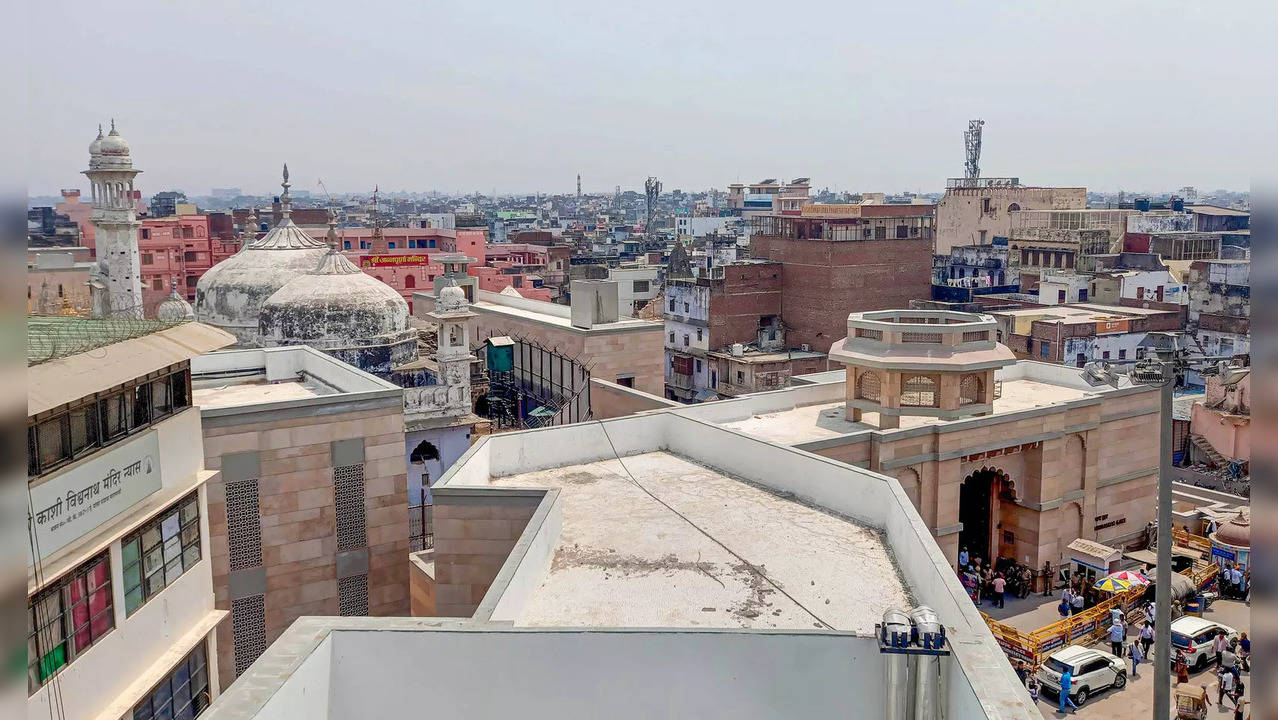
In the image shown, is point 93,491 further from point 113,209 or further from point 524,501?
point 113,209

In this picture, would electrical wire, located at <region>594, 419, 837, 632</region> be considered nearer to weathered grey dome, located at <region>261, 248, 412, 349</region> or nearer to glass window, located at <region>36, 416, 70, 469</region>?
glass window, located at <region>36, 416, 70, 469</region>

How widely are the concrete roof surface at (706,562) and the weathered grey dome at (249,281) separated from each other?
1854 centimetres

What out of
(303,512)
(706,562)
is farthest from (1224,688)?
(303,512)

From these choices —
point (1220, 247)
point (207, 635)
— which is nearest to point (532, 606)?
point (207, 635)

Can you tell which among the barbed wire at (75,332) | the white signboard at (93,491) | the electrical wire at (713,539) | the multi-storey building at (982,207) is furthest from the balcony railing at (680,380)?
the white signboard at (93,491)

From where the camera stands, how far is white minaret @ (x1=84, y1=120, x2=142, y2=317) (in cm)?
3428

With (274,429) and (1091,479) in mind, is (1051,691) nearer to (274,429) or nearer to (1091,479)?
(1091,479)

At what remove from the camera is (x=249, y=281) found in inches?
1232

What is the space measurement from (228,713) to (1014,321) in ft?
148

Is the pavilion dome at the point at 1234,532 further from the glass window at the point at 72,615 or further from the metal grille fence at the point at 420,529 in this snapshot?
the glass window at the point at 72,615

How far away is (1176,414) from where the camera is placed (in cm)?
3916

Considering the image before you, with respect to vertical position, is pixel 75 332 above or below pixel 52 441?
above

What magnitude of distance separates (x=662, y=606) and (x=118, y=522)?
557cm

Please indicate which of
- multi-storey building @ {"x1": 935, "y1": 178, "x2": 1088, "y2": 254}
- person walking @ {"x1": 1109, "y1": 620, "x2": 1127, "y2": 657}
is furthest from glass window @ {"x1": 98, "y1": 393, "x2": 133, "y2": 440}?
multi-storey building @ {"x1": 935, "y1": 178, "x2": 1088, "y2": 254}
